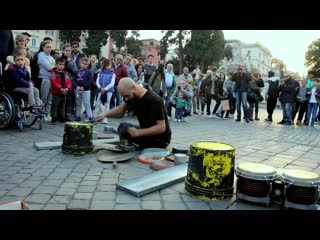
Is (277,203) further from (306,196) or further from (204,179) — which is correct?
(204,179)

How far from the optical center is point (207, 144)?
11.4 ft

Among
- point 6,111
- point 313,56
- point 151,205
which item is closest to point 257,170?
point 151,205

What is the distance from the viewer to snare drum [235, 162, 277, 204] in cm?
310

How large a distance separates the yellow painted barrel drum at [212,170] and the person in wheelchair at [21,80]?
16.2ft

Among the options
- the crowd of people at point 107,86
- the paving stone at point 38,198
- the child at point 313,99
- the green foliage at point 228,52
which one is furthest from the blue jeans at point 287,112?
the green foliage at point 228,52

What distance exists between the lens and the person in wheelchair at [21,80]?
7020mm

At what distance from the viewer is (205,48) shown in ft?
175
